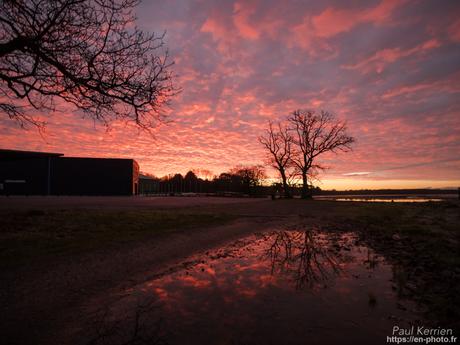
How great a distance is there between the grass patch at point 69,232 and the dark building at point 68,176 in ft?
177

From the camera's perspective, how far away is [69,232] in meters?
9.90

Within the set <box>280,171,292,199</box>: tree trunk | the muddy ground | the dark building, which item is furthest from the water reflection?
the dark building

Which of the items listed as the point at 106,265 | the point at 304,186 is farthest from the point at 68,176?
the point at 106,265

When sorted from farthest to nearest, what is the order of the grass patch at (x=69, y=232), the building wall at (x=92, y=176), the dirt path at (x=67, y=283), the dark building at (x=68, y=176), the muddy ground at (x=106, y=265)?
the building wall at (x=92, y=176) → the dark building at (x=68, y=176) → the grass patch at (x=69, y=232) → the muddy ground at (x=106, y=265) → the dirt path at (x=67, y=283)

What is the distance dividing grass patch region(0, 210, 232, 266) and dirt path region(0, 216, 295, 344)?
107 centimetres

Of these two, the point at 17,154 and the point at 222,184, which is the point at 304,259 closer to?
the point at 17,154

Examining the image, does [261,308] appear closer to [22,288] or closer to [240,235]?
[22,288]

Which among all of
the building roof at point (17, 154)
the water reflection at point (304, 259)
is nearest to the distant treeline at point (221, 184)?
the building roof at point (17, 154)

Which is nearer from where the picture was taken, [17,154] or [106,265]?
[106,265]

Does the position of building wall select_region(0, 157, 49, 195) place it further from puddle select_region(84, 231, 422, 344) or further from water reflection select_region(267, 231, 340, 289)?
puddle select_region(84, 231, 422, 344)

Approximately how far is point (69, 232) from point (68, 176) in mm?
60339

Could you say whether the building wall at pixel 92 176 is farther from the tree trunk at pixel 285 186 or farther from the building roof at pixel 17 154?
the tree trunk at pixel 285 186

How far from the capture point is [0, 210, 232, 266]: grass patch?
7339mm

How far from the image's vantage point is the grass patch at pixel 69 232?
24.1 ft
